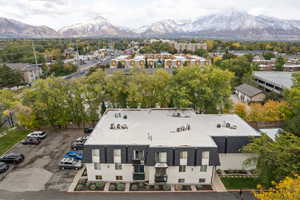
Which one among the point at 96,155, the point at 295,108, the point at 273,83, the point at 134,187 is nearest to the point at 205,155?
the point at 134,187

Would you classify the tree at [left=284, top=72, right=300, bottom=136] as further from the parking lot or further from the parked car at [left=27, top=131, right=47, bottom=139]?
the parked car at [left=27, top=131, right=47, bottom=139]

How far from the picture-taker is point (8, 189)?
19844mm

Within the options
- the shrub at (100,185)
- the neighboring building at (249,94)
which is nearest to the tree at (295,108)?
the neighboring building at (249,94)

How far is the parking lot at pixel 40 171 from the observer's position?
20281 millimetres

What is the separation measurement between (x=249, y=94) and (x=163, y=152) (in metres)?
37.4

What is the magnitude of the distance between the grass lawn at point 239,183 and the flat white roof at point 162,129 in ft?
15.6

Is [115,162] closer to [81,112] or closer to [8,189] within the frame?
[8,189]

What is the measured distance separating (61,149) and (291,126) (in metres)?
32.3

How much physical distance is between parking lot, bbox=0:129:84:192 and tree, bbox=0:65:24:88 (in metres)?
39.8

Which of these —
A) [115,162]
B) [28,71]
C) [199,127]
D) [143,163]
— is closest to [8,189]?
[115,162]

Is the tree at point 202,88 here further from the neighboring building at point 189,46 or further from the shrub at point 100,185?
the neighboring building at point 189,46

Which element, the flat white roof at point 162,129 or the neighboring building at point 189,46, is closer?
the flat white roof at point 162,129

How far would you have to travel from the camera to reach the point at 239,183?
20250 millimetres

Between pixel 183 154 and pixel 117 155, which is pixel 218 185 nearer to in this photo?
pixel 183 154
